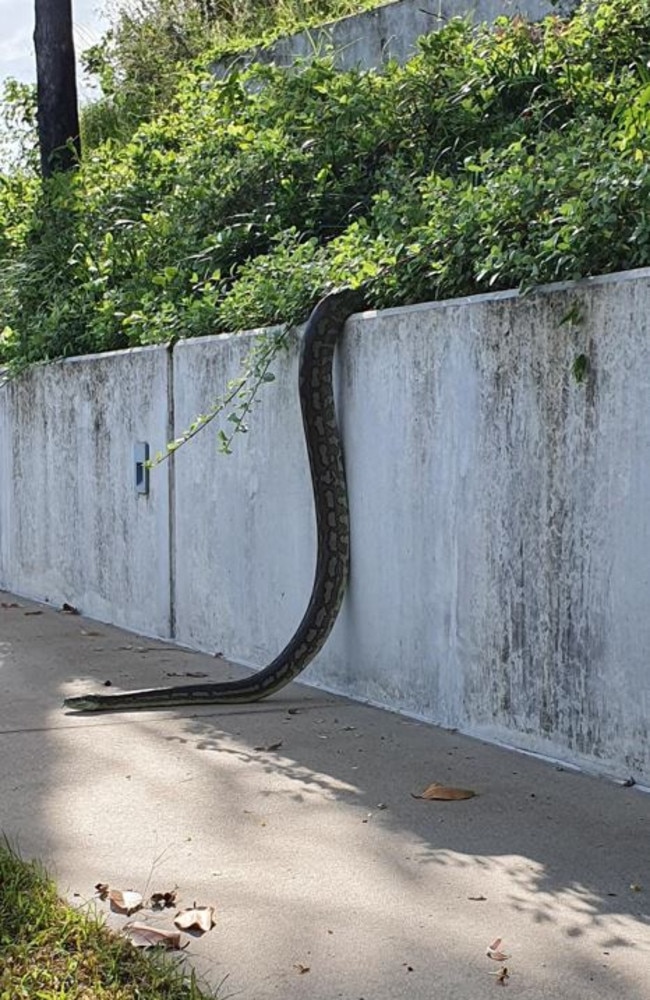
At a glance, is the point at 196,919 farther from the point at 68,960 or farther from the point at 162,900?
the point at 68,960

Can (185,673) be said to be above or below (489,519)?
below

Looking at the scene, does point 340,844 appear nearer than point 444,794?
Yes

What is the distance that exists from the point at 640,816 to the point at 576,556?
107 cm

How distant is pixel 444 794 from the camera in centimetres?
518

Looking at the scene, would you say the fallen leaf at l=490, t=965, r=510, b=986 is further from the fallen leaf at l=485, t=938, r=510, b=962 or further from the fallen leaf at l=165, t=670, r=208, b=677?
the fallen leaf at l=165, t=670, r=208, b=677

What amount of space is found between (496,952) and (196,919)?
0.81 meters

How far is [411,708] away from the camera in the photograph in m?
6.53

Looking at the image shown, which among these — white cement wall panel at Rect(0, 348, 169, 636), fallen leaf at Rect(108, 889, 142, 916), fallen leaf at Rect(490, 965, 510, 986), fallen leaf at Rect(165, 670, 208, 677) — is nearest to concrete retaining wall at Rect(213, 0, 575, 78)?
white cement wall panel at Rect(0, 348, 169, 636)

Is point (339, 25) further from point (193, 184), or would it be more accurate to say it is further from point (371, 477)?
point (371, 477)

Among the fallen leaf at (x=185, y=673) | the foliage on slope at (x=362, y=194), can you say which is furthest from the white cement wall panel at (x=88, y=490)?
the fallen leaf at (x=185, y=673)

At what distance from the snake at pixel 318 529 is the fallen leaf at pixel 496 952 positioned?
3.37 meters

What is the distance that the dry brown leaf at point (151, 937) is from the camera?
3.71 meters

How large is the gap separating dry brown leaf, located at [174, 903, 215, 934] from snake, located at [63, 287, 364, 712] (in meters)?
2.96

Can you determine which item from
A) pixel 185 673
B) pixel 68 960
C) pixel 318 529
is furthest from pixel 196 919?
pixel 185 673
